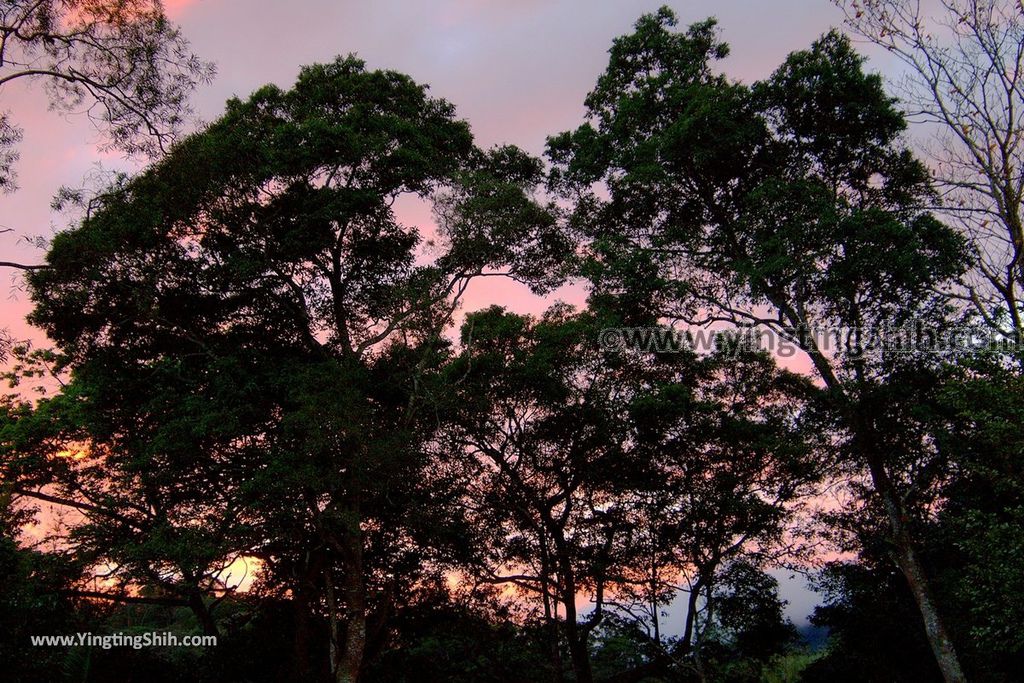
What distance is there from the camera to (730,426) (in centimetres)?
1527

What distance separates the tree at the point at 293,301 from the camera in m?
12.3

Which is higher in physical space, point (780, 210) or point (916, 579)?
point (780, 210)

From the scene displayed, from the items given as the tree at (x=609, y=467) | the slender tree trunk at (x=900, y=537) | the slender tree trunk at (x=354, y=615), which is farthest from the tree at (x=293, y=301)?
the slender tree trunk at (x=900, y=537)

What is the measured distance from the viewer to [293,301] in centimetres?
1504

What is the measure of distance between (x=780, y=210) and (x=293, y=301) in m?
11.1

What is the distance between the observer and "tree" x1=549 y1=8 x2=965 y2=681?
12.8 meters

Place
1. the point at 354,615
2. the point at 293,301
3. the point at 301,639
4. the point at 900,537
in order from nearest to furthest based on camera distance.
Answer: the point at 900,537 < the point at 354,615 < the point at 293,301 < the point at 301,639

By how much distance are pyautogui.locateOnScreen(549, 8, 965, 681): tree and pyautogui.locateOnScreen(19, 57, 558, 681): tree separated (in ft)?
8.38

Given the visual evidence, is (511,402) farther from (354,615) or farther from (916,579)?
(916,579)

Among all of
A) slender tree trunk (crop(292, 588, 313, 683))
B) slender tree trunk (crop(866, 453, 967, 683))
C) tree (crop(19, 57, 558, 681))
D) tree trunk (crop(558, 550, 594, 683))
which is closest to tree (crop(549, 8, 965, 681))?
slender tree trunk (crop(866, 453, 967, 683))

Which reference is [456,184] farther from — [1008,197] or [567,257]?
[1008,197]

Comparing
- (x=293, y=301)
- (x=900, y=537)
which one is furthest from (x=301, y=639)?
(x=900, y=537)

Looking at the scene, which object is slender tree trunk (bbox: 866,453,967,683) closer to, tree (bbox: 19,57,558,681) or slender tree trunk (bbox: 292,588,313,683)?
tree (bbox: 19,57,558,681)

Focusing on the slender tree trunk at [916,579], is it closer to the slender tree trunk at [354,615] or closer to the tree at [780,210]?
the tree at [780,210]
